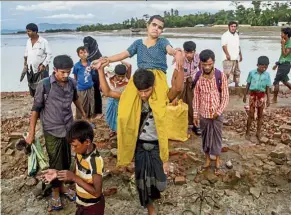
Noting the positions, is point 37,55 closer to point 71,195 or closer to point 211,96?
point 71,195

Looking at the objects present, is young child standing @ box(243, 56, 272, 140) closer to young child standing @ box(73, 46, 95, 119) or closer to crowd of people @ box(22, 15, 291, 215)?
crowd of people @ box(22, 15, 291, 215)

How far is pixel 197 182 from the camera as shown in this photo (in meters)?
4.16

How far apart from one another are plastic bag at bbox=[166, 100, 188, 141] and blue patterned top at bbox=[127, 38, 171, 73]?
1569mm

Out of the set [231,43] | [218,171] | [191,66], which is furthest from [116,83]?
[231,43]

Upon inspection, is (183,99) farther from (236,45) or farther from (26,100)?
(26,100)

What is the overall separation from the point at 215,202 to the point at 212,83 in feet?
4.51

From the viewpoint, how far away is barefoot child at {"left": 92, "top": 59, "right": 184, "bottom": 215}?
2.87 m

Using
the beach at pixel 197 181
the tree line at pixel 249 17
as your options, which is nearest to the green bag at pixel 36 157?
the beach at pixel 197 181

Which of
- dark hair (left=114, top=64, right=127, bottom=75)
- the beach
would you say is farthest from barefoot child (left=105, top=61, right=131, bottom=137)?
the beach

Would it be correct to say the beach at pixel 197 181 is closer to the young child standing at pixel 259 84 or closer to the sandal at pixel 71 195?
the sandal at pixel 71 195

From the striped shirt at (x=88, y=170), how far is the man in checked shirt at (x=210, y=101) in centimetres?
182

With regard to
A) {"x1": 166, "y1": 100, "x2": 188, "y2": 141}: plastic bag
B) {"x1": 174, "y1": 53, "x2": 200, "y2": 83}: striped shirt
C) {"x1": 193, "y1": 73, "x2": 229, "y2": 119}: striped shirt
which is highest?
{"x1": 174, "y1": 53, "x2": 200, "y2": 83}: striped shirt

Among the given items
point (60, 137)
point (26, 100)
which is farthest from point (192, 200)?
point (26, 100)

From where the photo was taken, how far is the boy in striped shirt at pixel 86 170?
2537 millimetres
